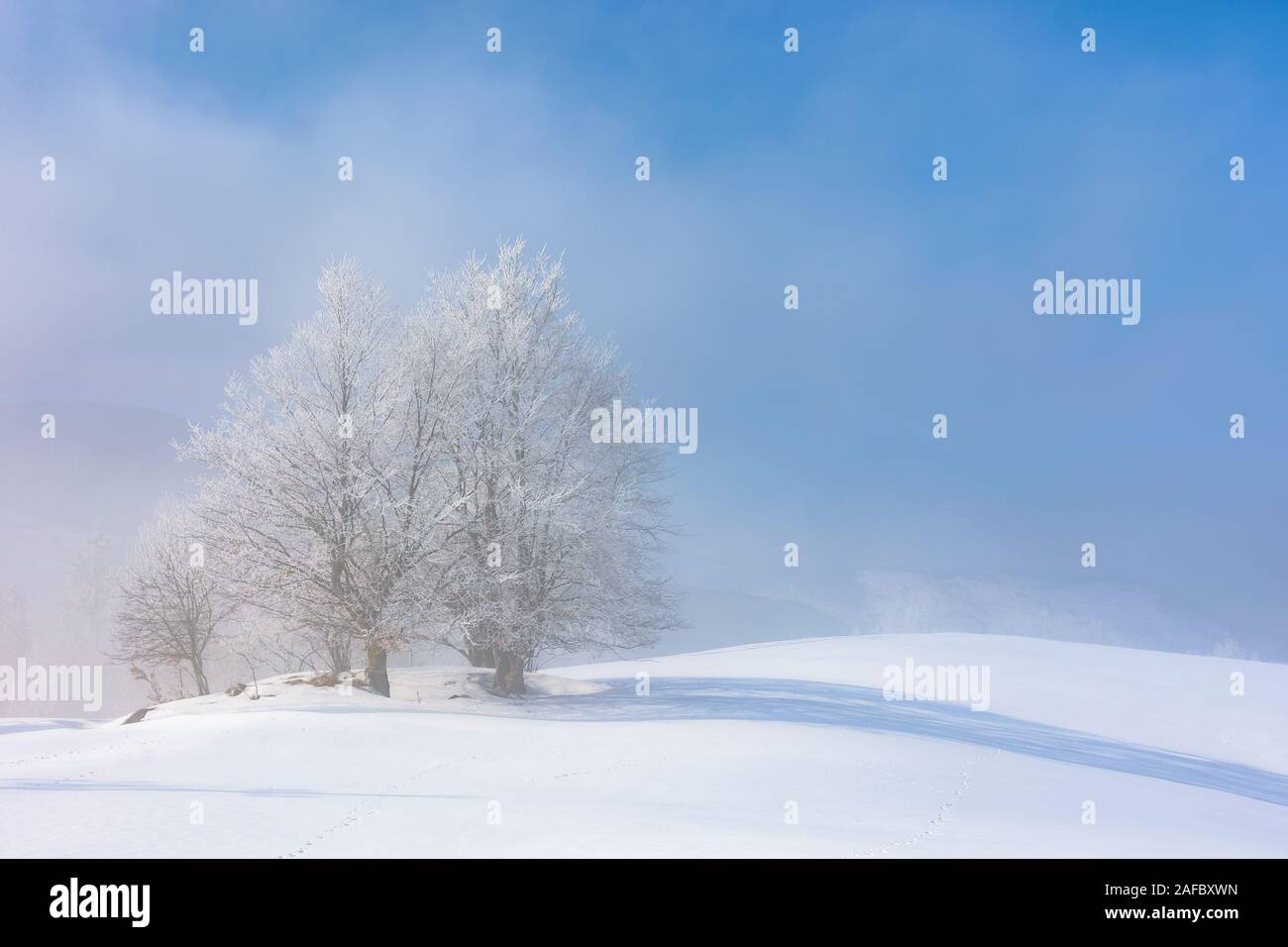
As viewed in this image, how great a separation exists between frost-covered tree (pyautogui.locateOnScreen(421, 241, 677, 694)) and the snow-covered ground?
184cm

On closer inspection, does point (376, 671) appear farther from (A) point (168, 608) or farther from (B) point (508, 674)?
(A) point (168, 608)

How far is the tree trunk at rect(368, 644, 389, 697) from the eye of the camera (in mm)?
20375

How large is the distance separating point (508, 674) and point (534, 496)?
4827mm

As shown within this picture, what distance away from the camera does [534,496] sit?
68.6 ft

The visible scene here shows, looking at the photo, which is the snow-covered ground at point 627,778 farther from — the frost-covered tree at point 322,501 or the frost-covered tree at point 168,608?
the frost-covered tree at point 168,608

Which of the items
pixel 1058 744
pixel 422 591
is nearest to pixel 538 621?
pixel 422 591

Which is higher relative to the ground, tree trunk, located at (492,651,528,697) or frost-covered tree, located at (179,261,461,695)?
frost-covered tree, located at (179,261,461,695)

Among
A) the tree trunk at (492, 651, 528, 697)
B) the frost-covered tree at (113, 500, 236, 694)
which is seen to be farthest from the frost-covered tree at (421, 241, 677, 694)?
the frost-covered tree at (113, 500, 236, 694)

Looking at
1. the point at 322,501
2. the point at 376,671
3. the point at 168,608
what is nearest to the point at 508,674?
the point at 376,671

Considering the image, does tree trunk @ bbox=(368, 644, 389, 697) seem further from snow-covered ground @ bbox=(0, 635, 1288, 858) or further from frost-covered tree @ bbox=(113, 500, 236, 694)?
frost-covered tree @ bbox=(113, 500, 236, 694)

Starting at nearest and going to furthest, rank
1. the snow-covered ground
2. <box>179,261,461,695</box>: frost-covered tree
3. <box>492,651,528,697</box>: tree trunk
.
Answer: the snow-covered ground, <box>179,261,461,695</box>: frost-covered tree, <box>492,651,528,697</box>: tree trunk

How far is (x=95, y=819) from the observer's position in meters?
8.95
